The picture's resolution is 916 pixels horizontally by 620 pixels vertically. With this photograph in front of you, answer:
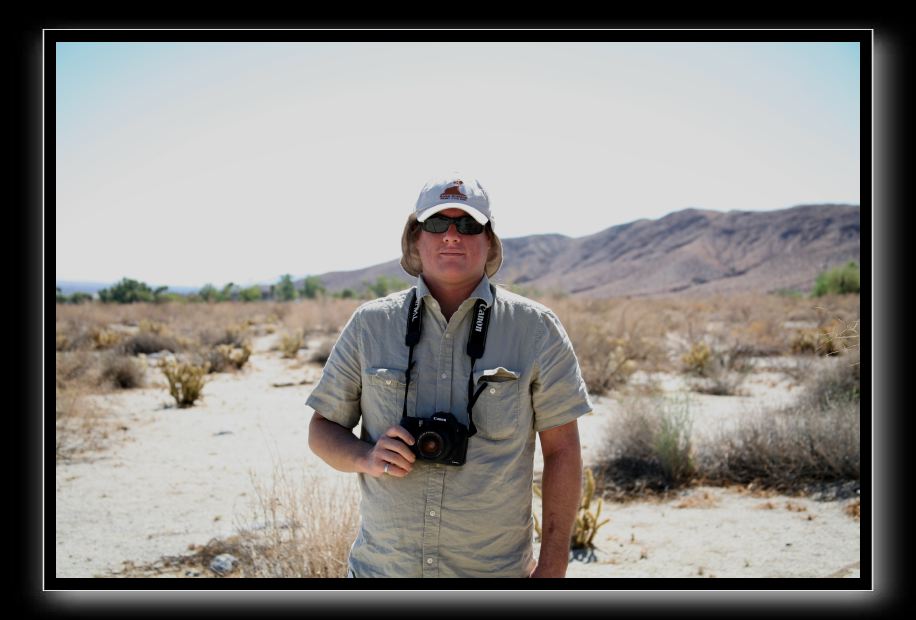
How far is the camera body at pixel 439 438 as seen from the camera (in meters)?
2.04

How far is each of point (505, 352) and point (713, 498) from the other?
15.7 feet

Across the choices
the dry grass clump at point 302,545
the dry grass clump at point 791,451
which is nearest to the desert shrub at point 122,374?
the dry grass clump at point 302,545

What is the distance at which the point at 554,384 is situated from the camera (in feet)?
7.23

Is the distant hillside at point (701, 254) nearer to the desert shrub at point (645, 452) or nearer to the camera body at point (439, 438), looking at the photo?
the desert shrub at point (645, 452)

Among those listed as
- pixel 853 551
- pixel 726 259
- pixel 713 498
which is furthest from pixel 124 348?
pixel 726 259

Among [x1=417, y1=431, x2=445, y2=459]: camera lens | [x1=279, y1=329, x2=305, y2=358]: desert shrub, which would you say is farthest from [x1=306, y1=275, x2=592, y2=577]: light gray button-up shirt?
[x1=279, y1=329, x2=305, y2=358]: desert shrub

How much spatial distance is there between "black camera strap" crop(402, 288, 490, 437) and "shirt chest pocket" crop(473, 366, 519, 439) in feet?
0.05

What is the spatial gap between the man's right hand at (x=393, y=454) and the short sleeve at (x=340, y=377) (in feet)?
0.78

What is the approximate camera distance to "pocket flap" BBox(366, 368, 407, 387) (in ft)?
7.19

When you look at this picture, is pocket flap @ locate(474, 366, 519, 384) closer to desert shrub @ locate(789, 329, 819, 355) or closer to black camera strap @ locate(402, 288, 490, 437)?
black camera strap @ locate(402, 288, 490, 437)

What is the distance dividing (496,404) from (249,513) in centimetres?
455

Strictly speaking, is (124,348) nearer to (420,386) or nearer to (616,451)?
(616,451)

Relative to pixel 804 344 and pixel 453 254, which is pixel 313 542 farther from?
pixel 804 344

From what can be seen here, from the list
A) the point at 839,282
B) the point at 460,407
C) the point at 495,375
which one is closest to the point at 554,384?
the point at 495,375
